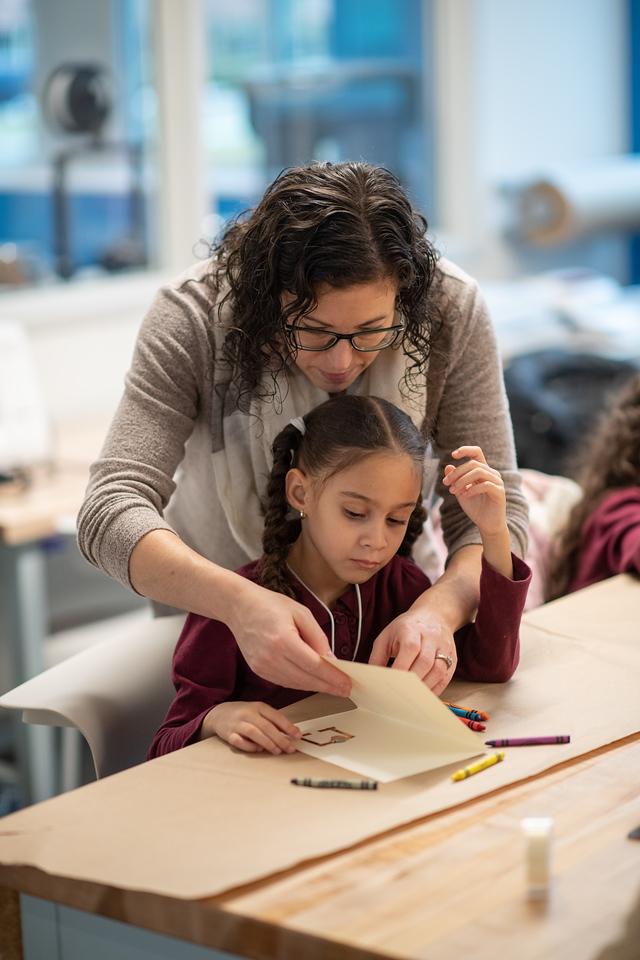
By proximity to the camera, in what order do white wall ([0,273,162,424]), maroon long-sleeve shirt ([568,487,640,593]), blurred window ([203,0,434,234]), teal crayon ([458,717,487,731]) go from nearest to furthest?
teal crayon ([458,717,487,731]) → maroon long-sleeve shirt ([568,487,640,593]) → white wall ([0,273,162,424]) → blurred window ([203,0,434,234])

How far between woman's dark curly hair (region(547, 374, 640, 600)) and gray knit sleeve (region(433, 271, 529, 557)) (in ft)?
1.40

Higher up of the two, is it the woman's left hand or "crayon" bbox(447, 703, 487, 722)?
the woman's left hand

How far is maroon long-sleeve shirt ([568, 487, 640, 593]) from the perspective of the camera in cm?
188

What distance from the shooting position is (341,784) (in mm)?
1141

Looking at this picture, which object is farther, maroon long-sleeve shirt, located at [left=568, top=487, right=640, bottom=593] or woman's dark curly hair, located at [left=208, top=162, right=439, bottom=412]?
maroon long-sleeve shirt, located at [left=568, top=487, right=640, bottom=593]

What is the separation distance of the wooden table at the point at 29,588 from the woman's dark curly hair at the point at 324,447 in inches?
40.7

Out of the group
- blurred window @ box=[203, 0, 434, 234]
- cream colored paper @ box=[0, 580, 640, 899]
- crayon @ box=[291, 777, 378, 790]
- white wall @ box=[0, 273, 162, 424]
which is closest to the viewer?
cream colored paper @ box=[0, 580, 640, 899]

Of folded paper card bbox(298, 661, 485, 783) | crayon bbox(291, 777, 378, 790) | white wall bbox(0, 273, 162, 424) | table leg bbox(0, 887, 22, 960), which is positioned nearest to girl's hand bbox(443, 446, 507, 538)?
folded paper card bbox(298, 661, 485, 783)

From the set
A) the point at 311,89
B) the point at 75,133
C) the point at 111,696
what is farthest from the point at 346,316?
the point at 311,89

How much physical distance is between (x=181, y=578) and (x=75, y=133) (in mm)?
2467

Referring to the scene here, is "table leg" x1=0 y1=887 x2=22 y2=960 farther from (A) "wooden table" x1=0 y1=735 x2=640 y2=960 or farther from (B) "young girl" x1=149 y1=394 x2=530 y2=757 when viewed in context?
(B) "young girl" x1=149 y1=394 x2=530 y2=757

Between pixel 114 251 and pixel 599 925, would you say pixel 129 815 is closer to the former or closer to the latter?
pixel 599 925

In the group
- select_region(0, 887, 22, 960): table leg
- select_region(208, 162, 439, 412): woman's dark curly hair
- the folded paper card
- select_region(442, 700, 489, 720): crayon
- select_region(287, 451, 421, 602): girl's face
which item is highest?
select_region(208, 162, 439, 412): woman's dark curly hair

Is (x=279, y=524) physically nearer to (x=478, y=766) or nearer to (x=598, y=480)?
(x=478, y=766)
